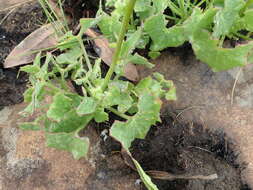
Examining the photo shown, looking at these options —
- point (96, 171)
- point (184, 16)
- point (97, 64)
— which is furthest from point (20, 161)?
point (184, 16)

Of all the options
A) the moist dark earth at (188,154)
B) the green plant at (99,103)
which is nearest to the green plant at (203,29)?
the green plant at (99,103)

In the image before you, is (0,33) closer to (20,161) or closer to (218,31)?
(20,161)

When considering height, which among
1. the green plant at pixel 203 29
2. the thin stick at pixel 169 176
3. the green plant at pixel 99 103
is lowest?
the thin stick at pixel 169 176

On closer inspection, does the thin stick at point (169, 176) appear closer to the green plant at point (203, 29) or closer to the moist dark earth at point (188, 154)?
the moist dark earth at point (188, 154)

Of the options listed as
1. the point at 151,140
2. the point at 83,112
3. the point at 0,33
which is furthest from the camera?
the point at 0,33

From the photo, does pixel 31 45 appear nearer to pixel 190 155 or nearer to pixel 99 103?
pixel 99 103

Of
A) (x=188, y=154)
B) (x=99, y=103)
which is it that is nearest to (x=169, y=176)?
(x=188, y=154)
